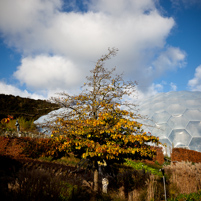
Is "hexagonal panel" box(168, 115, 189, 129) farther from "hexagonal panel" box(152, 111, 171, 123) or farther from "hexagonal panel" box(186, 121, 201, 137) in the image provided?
"hexagonal panel" box(152, 111, 171, 123)

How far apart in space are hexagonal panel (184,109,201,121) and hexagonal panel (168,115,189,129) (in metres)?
0.88

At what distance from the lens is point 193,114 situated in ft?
74.4

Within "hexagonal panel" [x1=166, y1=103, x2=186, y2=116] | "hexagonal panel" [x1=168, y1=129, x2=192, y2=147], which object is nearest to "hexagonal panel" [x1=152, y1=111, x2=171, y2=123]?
"hexagonal panel" [x1=166, y1=103, x2=186, y2=116]

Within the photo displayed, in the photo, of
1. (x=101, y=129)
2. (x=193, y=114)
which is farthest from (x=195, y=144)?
(x=101, y=129)

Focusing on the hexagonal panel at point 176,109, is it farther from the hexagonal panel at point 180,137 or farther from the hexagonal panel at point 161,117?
the hexagonal panel at point 180,137

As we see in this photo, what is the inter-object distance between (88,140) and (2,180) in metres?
3.45

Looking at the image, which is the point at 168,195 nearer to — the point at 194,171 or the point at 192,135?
the point at 194,171

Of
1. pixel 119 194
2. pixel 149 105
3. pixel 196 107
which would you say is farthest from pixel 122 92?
pixel 149 105

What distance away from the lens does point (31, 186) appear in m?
4.38

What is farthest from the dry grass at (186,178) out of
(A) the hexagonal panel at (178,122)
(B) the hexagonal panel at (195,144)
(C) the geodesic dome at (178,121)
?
(A) the hexagonal panel at (178,122)

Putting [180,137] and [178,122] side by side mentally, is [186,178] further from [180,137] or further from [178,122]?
[178,122]

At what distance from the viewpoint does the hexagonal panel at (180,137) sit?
19.8 meters

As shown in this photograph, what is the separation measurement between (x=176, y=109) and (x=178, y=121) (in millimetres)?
2903

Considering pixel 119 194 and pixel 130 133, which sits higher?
pixel 130 133
